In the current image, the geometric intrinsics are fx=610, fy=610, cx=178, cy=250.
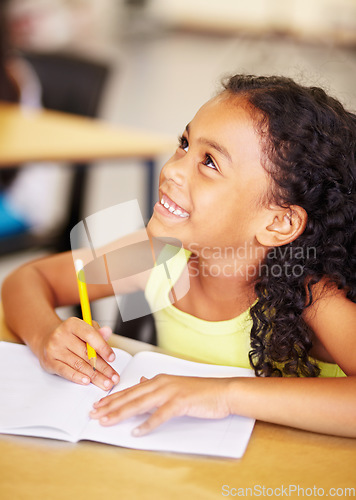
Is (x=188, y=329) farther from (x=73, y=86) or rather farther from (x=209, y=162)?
(x=73, y=86)

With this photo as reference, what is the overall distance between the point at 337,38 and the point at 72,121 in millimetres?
5758

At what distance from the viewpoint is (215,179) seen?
824mm

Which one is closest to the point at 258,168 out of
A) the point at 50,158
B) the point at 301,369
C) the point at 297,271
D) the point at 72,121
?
the point at 297,271

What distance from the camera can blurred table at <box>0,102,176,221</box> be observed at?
183cm

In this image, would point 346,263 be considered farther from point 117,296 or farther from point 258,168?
point 117,296

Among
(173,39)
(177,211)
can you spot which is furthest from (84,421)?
(173,39)

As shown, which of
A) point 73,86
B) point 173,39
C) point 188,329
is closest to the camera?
point 188,329

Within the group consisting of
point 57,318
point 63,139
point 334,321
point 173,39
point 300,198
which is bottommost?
point 173,39

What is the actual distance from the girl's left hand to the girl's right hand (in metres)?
0.06

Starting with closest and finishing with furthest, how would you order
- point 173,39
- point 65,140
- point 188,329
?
point 188,329 < point 65,140 < point 173,39

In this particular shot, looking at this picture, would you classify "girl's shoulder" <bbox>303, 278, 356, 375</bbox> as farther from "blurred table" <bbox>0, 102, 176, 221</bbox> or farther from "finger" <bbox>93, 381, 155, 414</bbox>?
"blurred table" <bbox>0, 102, 176, 221</bbox>

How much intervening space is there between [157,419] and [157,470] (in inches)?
2.3

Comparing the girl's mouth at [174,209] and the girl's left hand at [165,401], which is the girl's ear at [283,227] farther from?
the girl's left hand at [165,401]

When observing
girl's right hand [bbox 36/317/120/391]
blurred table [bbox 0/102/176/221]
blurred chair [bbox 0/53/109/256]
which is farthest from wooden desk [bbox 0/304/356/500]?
blurred chair [bbox 0/53/109/256]
